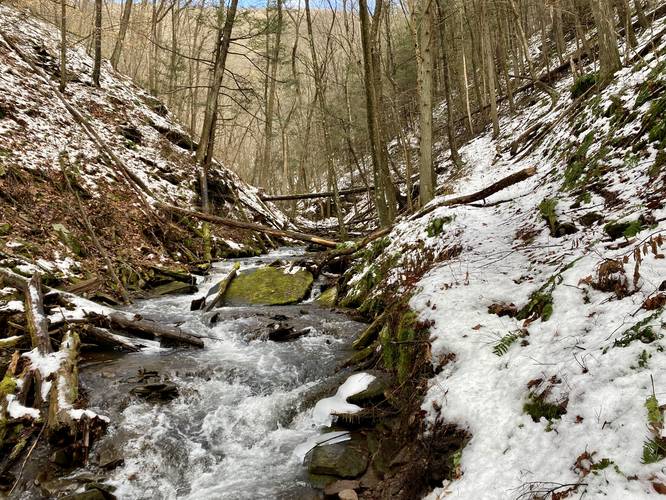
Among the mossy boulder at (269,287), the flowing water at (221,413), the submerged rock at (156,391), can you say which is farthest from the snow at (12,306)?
the mossy boulder at (269,287)

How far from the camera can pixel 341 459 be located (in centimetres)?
383

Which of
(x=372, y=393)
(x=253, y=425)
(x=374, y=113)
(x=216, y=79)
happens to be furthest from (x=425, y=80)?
(x=216, y=79)

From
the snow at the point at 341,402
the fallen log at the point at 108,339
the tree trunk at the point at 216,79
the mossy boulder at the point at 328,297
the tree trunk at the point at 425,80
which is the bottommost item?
the snow at the point at 341,402

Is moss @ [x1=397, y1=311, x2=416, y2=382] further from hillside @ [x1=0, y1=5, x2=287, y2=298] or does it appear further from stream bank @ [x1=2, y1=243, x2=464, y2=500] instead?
hillside @ [x1=0, y1=5, x2=287, y2=298]

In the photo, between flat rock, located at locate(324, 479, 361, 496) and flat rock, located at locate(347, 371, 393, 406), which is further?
flat rock, located at locate(347, 371, 393, 406)

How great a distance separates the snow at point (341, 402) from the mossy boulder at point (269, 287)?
4405 mm

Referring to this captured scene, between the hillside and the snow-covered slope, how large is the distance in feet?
19.7

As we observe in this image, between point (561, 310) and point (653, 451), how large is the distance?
1658 millimetres

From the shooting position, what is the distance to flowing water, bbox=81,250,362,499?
12.5 feet

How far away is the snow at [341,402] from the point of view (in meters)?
4.47

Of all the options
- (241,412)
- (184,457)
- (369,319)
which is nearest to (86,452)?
(184,457)

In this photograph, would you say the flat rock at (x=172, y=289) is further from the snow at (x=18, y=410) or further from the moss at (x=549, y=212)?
the moss at (x=549, y=212)

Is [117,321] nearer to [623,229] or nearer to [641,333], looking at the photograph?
[641,333]

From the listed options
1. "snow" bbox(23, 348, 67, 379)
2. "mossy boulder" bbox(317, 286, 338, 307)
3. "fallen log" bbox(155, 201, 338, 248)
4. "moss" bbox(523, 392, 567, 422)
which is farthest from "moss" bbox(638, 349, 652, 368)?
"fallen log" bbox(155, 201, 338, 248)
